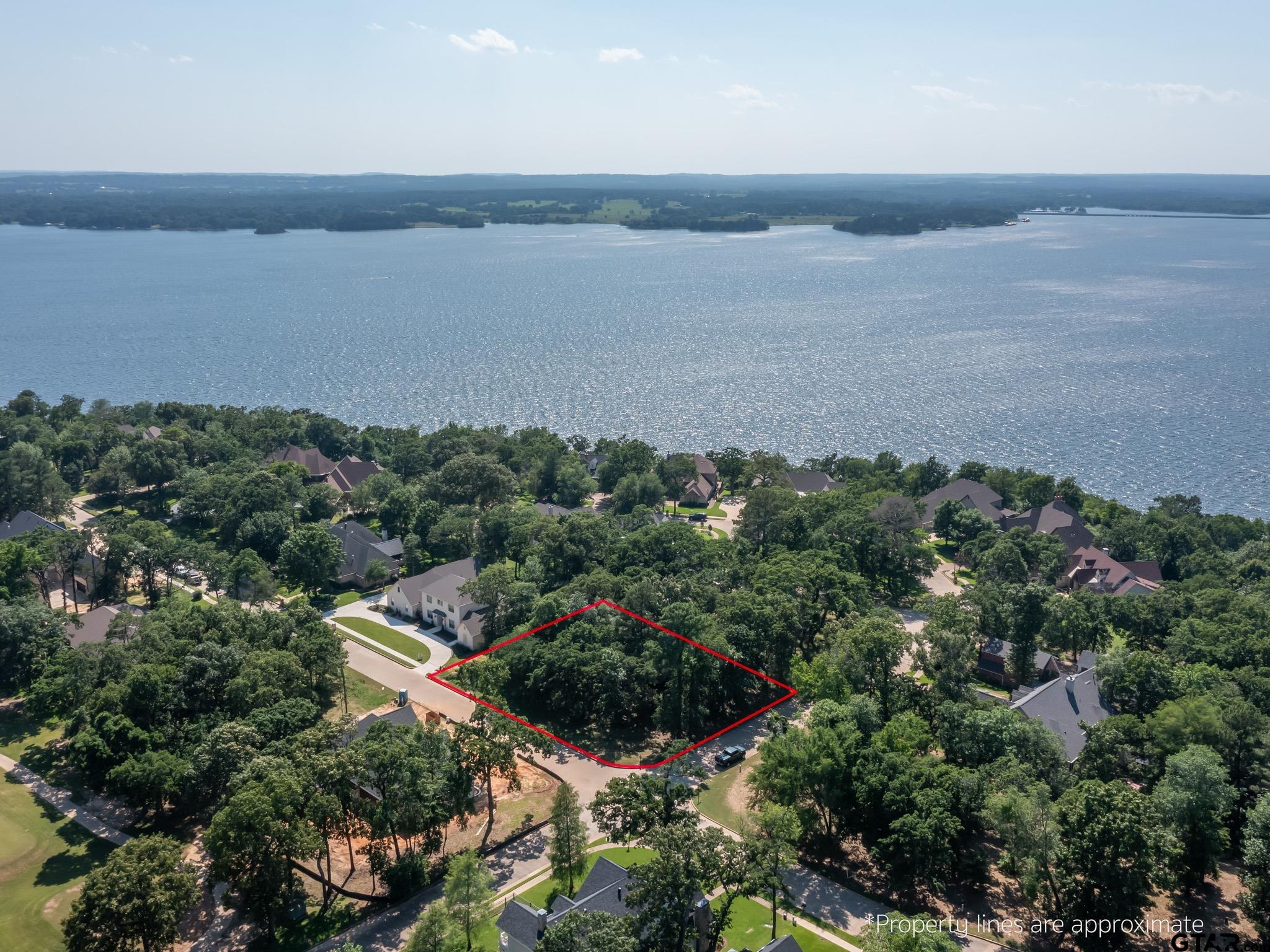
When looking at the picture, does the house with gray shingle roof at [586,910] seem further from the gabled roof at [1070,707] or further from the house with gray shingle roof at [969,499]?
the house with gray shingle roof at [969,499]

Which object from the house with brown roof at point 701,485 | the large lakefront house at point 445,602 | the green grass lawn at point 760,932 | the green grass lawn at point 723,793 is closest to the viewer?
the green grass lawn at point 760,932

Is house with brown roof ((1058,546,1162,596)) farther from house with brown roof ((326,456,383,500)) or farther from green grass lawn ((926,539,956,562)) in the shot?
house with brown roof ((326,456,383,500))

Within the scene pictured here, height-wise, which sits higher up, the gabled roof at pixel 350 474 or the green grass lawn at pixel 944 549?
the gabled roof at pixel 350 474

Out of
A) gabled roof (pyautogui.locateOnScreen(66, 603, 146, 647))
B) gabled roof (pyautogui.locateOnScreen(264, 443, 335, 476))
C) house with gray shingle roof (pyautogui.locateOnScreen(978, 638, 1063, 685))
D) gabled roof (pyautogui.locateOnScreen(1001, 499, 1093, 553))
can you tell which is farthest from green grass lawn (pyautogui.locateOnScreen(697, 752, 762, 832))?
gabled roof (pyautogui.locateOnScreen(264, 443, 335, 476))

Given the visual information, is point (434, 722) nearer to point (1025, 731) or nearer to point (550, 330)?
point (1025, 731)

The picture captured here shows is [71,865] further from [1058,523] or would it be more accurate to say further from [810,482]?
[1058,523]

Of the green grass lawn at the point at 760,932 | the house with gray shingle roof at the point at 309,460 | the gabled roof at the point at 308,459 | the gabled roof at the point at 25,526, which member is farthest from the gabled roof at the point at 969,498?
the gabled roof at the point at 25,526

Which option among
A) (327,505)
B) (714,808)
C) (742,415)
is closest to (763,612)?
(714,808)
